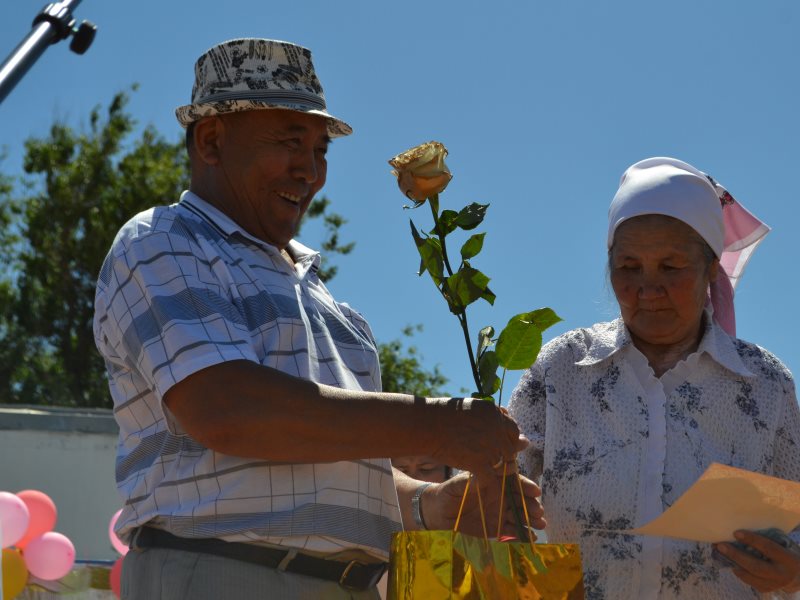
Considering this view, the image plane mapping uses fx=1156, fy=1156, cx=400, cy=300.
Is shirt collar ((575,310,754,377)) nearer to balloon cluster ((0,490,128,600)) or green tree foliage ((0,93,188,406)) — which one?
balloon cluster ((0,490,128,600))

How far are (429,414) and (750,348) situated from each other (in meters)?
1.39

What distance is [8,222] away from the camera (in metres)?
22.4

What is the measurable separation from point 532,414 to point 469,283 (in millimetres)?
849

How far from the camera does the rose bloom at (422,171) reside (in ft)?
8.09

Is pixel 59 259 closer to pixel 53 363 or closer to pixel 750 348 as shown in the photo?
pixel 53 363

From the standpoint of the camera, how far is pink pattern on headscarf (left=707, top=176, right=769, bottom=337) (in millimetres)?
3365

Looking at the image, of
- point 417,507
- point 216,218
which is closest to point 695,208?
point 417,507

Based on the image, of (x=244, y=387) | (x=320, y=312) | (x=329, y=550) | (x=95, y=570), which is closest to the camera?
(x=244, y=387)

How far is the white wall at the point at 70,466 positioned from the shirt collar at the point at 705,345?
26.6 feet

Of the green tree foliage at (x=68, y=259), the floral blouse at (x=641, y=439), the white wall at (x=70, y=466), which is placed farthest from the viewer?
the green tree foliage at (x=68, y=259)

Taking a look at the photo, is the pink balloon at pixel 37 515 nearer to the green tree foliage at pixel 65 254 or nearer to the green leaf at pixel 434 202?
the green leaf at pixel 434 202

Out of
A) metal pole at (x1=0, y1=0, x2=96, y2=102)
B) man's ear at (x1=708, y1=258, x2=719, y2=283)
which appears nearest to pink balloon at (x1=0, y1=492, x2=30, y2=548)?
metal pole at (x1=0, y1=0, x2=96, y2=102)

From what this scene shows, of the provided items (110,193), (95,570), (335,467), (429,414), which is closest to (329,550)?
(335,467)

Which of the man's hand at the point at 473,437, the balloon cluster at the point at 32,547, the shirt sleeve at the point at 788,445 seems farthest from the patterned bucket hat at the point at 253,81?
the balloon cluster at the point at 32,547
